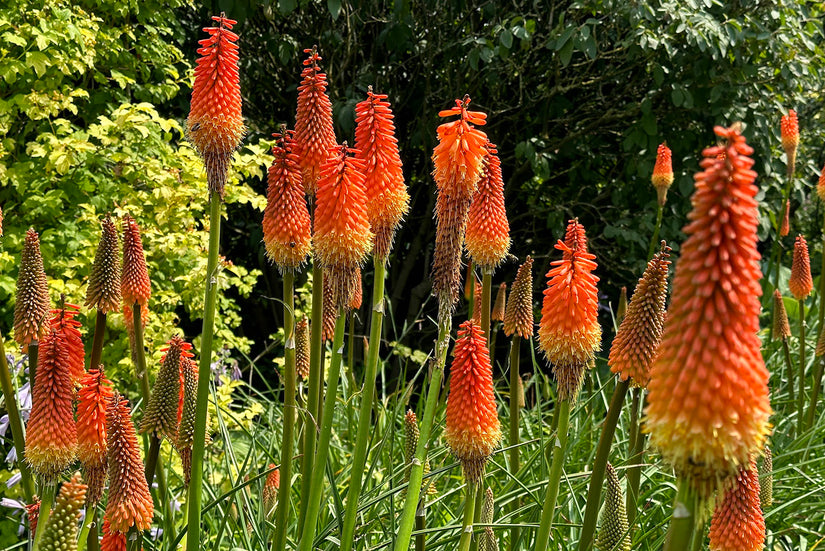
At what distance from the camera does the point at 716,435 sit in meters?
1.59

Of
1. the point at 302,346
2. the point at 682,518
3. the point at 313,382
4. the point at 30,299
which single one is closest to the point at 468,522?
the point at 313,382

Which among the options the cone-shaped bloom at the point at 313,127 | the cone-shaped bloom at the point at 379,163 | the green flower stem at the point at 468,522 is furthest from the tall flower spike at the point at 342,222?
the green flower stem at the point at 468,522

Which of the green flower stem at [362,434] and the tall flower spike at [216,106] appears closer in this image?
the green flower stem at [362,434]

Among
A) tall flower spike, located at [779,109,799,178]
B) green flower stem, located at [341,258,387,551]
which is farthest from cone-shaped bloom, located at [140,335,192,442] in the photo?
tall flower spike, located at [779,109,799,178]

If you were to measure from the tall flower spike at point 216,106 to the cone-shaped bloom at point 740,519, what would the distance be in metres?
1.88

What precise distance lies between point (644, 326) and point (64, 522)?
179 cm

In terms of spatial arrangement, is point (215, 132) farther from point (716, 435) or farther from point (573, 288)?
point (716, 435)

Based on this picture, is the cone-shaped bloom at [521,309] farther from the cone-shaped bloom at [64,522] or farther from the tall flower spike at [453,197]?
the cone-shaped bloom at [64,522]

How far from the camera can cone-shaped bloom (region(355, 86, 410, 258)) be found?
2773 millimetres

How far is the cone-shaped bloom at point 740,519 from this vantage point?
98.7 inches

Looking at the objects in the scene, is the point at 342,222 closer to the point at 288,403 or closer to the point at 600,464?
the point at 288,403

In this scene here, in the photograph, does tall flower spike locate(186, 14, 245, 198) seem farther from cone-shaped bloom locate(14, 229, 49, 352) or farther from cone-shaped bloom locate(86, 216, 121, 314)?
cone-shaped bloom locate(14, 229, 49, 352)

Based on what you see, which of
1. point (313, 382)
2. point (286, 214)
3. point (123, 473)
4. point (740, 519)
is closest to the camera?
point (740, 519)

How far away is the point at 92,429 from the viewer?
9.01 ft
